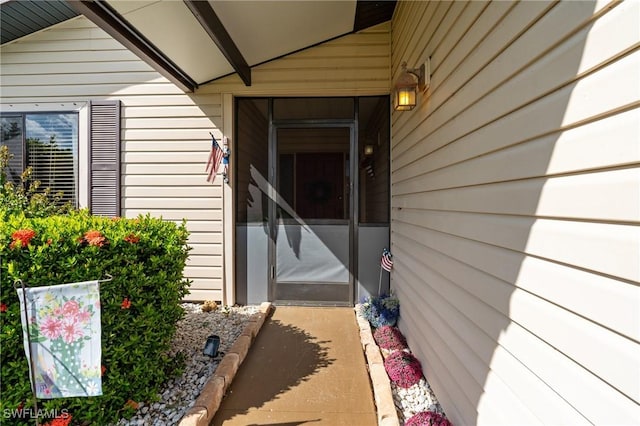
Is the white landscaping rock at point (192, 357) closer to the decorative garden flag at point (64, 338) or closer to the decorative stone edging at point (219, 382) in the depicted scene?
the decorative stone edging at point (219, 382)

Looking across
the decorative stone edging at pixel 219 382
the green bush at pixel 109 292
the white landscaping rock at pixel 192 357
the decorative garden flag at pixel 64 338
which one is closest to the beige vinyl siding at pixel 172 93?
the white landscaping rock at pixel 192 357

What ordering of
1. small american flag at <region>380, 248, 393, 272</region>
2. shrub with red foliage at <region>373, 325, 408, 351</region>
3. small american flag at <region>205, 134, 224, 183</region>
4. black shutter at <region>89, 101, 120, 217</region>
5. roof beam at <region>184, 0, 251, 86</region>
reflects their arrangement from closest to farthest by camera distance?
roof beam at <region>184, 0, 251, 86</region>, shrub with red foliage at <region>373, 325, 408, 351</region>, small american flag at <region>380, 248, 393, 272</region>, small american flag at <region>205, 134, 224, 183</region>, black shutter at <region>89, 101, 120, 217</region>

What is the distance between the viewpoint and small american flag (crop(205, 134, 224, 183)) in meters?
3.98

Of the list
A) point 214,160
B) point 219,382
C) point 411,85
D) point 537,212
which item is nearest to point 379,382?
point 219,382

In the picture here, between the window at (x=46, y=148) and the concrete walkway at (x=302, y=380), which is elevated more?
the window at (x=46, y=148)

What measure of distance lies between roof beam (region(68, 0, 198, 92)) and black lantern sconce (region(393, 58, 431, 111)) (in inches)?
92.6

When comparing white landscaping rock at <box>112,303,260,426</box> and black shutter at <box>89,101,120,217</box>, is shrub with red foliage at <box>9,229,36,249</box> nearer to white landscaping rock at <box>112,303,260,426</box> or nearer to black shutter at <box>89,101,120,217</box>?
white landscaping rock at <box>112,303,260,426</box>

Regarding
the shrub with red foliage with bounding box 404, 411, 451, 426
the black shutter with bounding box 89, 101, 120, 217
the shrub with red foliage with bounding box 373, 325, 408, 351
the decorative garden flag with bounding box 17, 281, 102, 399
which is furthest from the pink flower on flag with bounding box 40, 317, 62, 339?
the black shutter with bounding box 89, 101, 120, 217

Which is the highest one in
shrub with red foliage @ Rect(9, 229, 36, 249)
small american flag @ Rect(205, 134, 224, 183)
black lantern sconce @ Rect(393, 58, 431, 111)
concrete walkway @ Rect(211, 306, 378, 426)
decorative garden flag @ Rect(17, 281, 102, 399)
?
black lantern sconce @ Rect(393, 58, 431, 111)

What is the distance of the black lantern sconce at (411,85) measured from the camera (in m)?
2.48

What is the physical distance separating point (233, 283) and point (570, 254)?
370cm

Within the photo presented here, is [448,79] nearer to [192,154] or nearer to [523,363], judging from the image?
[523,363]

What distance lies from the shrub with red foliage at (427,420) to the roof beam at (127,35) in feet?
11.9

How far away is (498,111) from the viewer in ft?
4.71
